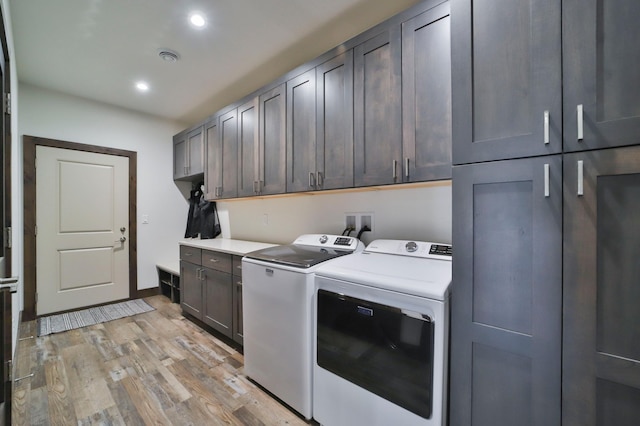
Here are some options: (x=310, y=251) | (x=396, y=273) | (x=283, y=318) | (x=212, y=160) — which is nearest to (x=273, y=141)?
(x=310, y=251)

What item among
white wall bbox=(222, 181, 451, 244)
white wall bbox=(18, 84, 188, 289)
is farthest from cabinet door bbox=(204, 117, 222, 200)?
white wall bbox=(18, 84, 188, 289)

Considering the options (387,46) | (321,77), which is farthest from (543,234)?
(321,77)

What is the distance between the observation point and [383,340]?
1.25 m

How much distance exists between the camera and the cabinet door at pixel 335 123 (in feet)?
5.95

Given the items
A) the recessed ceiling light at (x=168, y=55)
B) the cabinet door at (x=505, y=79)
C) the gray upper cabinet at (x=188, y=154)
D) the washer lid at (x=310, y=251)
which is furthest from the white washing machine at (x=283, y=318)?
the gray upper cabinet at (x=188, y=154)

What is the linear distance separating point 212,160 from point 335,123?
1886 millimetres

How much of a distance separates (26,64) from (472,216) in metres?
3.99

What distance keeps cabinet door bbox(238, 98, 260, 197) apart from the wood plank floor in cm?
154

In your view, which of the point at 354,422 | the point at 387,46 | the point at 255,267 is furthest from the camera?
the point at 255,267

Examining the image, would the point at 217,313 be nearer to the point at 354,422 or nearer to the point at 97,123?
the point at 354,422

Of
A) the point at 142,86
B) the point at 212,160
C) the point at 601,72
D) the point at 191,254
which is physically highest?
the point at 142,86

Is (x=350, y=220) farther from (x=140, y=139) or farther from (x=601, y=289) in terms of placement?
(x=140, y=139)

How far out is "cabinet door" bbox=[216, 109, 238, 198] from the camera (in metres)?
2.82

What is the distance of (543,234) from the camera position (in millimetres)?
887
